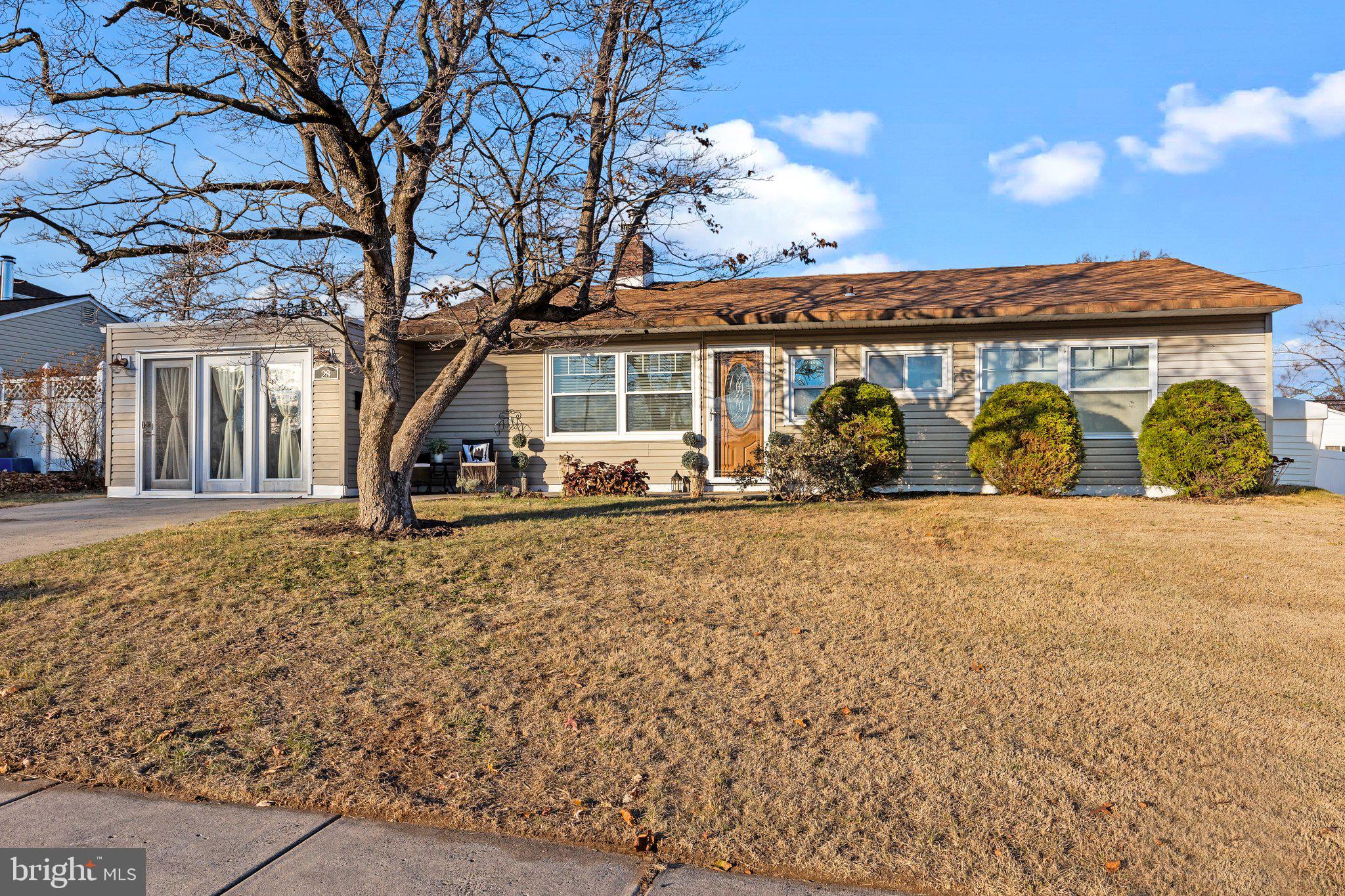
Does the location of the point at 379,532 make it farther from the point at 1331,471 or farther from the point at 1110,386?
the point at 1331,471

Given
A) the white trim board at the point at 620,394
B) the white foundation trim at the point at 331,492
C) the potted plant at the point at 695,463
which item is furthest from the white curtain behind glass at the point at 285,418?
the potted plant at the point at 695,463

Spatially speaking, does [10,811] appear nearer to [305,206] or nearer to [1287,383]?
[305,206]

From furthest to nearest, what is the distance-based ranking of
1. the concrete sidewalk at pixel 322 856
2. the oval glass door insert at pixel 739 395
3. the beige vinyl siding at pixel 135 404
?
the oval glass door insert at pixel 739 395 → the beige vinyl siding at pixel 135 404 → the concrete sidewalk at pixel 322 856

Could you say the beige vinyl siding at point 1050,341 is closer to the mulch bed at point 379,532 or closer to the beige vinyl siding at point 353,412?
the mulch bed at point 379,532

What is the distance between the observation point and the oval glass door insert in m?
12.7

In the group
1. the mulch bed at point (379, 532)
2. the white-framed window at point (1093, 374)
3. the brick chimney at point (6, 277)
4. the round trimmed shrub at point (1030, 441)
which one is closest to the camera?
the mulch bed at point (379, 532)

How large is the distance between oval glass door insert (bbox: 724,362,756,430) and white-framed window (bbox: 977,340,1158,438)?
10.7 feet

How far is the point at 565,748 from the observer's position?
3.73 meters

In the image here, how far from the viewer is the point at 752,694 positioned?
14.1 ft

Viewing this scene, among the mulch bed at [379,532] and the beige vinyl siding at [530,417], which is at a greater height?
the beige vinyl siding at [530,417]

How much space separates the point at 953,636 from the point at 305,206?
610 centimetres

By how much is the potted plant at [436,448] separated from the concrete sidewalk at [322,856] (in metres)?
9.88

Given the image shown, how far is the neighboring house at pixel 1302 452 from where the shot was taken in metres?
12.6

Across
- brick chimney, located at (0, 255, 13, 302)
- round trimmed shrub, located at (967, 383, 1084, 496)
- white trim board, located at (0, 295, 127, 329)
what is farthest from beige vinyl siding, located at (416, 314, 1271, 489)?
brick chimney, located at (0, 255, 13, 302)
